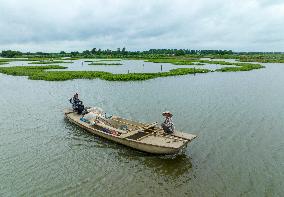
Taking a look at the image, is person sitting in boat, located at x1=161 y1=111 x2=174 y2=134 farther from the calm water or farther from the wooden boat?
the calm water

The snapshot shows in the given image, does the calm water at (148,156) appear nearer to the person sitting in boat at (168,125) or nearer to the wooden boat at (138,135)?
the wooden boat at (138,135)

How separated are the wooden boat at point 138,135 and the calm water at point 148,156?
528 mm

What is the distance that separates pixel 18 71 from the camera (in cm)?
6225


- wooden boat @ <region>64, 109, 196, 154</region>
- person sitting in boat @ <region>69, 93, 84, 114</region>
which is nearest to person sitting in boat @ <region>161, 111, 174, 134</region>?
wooden boat @ <region>64, 109, 196, 154</region>

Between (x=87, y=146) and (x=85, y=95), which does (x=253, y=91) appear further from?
(x=87, y=146)

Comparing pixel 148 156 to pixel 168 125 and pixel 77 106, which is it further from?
pixel 77 106

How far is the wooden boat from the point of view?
1661 cm

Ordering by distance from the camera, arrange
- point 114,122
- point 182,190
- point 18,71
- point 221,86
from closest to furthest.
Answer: point 182,190 < point 114,122 < point 221,86 < point 18,71

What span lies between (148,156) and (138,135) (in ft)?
6.88

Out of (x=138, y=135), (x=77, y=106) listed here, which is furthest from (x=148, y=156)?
(x=77, y=106)

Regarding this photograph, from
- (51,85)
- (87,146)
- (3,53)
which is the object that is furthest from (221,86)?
(3,53)

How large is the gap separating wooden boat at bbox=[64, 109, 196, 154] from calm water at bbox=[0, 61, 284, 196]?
0.53m

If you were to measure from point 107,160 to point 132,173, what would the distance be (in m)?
2.13

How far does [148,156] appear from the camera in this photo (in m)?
17.2
